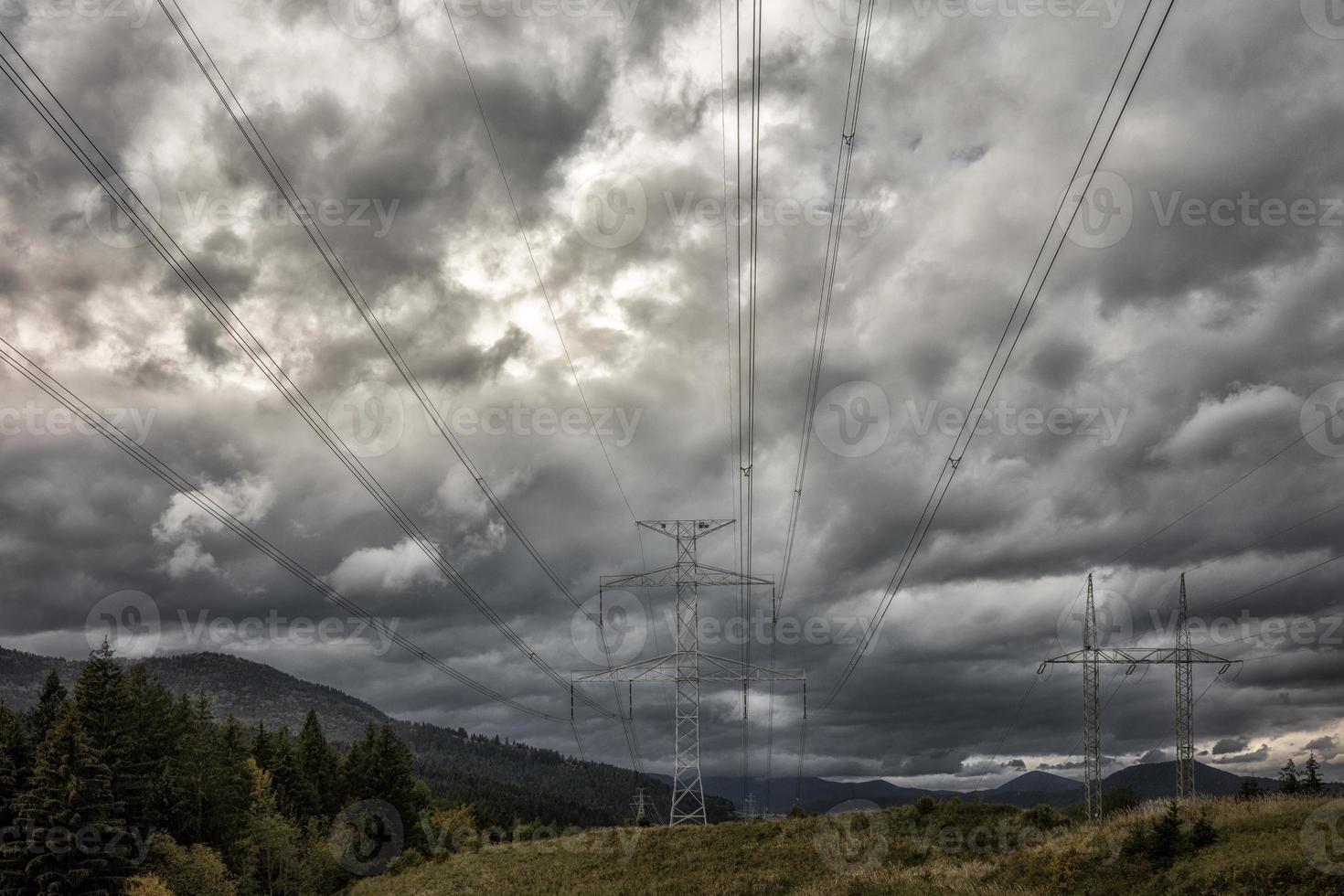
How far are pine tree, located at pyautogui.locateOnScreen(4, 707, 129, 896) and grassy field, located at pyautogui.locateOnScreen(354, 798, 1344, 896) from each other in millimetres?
21291

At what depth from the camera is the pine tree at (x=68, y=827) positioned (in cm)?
6944

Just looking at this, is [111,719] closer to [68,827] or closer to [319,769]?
[68,827]

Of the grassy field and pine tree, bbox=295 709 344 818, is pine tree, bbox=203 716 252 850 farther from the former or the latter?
the grassy field

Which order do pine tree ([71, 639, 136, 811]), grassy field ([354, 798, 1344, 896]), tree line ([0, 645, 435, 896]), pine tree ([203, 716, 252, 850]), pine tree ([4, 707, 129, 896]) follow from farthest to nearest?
pine tree ([203, 716, 252, 850]) < pine tree ([71, 639, 136, 811]) < tree line ([0, 645, 435, 896]) < pine tree ([4, 707, 129, 896]) < grassy field ([354, 798, 1344, 896])

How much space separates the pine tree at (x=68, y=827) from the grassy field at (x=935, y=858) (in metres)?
21.3

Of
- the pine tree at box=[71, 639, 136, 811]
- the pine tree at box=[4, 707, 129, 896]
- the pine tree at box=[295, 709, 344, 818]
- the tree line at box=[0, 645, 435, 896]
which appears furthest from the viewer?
the pine tree at box=[295, 709, 344, 818]

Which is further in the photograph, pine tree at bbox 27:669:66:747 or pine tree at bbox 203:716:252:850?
pine tree at bbox 203:716:252:850

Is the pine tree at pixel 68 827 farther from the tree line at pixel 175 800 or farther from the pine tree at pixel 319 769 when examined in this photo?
the pine tree at pixel 319 769

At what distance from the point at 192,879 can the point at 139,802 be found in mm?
9331

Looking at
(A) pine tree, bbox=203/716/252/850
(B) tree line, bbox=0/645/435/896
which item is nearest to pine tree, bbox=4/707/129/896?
(B) tree line, bbox=0/645/435/896


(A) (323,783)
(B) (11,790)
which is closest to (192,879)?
(B) (11,790)

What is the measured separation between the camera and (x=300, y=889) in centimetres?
9475

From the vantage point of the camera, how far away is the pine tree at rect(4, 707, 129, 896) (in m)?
69.4

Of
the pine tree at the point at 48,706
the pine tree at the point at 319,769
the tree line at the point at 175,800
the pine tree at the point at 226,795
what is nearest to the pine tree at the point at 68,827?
the tree line at the point at 175,800
